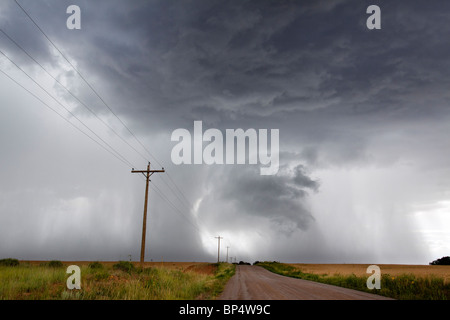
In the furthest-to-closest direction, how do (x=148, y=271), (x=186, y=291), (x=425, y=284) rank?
(x=148, y=271) → (x=425, y=284) → (x=186, y=291)

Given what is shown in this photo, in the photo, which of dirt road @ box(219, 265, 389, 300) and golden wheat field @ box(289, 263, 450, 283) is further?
golden wheat field @ box(289, 263, 450, 283)

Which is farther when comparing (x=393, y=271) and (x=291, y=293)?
(x=393, y=271)

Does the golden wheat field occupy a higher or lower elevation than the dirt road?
lower

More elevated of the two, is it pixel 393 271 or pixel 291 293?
pixel 291 293

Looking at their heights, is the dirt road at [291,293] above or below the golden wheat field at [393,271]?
above

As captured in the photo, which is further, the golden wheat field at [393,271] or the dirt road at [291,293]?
the golden wheat field at [393,271]
